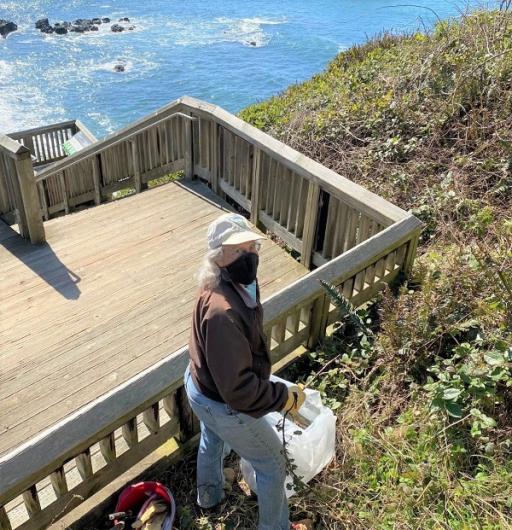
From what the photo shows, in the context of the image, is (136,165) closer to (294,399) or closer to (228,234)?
(228,234)

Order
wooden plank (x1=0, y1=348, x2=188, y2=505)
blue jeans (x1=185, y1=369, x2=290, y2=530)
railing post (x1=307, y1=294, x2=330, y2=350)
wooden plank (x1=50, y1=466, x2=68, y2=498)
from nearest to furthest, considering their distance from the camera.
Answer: wooden plank (x1=0, y1=348, x2=188, y2=505) → blue jeans (x1=185, y1=369, x2=290, y2=530) → wooden plank (x1=50, y1=466, x2=68, y2=498) → railing post (x1=307, y1=294, x2=330, y2=350)

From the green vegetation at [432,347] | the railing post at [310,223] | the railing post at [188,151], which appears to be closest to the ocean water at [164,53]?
the green vegetation at [432,347]

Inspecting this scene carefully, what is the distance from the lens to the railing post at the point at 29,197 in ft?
17.3

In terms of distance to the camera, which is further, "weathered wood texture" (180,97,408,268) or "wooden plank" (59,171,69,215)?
"wooden plank" (59,171,69,215)

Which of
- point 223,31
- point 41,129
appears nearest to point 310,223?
point 41,129

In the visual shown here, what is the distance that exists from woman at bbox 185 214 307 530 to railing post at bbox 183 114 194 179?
13.9ft

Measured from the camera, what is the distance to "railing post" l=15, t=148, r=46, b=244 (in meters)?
5.27

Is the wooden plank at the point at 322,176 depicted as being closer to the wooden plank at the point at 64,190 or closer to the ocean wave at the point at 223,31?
the wooden plank at the point at 64,190

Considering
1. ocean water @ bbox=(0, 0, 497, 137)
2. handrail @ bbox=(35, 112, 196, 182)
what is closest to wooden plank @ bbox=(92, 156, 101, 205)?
handrail @ bbox=(35, 112, 196, 182)

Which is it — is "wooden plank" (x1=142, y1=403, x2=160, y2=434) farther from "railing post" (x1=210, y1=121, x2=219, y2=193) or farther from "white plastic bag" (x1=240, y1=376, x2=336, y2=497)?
"railing post" (x1=210, y1=121, x2=219, y2=193)

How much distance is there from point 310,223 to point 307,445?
249 centimetres

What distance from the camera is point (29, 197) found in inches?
213

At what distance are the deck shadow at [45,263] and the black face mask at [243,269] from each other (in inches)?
113

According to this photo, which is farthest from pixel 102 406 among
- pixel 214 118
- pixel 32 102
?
pixel 32 102
